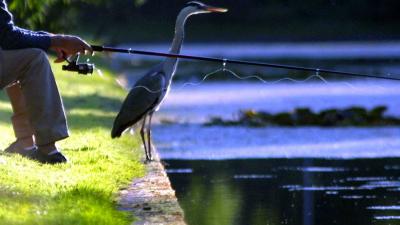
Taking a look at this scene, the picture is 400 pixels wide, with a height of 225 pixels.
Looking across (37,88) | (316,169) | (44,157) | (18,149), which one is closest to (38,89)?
(37,88)

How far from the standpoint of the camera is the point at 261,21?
73312mm

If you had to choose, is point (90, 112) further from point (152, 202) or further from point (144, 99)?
point (152, 202)

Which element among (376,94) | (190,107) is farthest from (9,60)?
(376,94)

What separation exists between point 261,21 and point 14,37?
63.3 meters

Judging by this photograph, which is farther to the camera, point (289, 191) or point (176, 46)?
point (176, 46)

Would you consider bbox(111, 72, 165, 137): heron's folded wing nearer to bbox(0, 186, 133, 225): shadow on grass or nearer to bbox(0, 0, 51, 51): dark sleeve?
bbox(0, 0, 51, 51): dark sleeve

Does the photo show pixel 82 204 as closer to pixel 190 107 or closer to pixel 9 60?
pixel 9 60

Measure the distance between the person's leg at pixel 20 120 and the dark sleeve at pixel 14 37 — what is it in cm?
74

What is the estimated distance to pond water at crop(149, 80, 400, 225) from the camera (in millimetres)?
11508

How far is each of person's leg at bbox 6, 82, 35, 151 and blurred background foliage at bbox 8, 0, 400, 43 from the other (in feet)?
151

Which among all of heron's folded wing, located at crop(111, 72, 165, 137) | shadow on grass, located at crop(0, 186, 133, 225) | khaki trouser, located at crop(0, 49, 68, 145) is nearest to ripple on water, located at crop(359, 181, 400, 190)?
heron's folded wing, located at crop(111, 72, 165, 137)

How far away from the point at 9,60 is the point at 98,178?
1.29 m

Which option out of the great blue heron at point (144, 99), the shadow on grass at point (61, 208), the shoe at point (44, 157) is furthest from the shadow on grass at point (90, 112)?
the shadow on grass at point (61, 208)

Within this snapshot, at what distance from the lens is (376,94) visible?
3114cm
